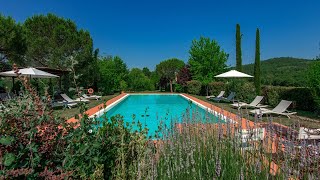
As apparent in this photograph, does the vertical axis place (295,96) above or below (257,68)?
below

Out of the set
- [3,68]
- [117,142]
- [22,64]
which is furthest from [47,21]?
[117,142]

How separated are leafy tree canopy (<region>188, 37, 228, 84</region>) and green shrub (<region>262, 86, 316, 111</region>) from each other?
10654 millimetres

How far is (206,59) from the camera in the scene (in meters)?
25.0

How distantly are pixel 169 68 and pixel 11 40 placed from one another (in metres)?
21.5

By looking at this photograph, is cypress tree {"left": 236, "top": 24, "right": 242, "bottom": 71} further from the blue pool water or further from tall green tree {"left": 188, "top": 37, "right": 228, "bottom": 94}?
the blue pool water

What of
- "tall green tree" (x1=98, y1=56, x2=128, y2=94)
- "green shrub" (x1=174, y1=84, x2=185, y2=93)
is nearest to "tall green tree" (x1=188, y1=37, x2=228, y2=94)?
"green shrub" (x1=174, y1=84, x2=185, y2=93)

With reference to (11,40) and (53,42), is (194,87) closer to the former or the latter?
(53,42)

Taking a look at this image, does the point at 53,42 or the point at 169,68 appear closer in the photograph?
the point at 53,42

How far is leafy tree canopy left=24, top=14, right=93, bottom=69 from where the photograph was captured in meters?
22.8

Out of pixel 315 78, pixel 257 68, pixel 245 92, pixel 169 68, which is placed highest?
pixel 169 68

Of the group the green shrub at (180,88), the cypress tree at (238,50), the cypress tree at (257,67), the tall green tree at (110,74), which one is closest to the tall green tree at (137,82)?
the tall green tree at (110,74)

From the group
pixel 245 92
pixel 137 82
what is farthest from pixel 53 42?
pixel 245 92

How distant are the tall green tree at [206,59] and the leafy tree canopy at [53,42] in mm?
10803

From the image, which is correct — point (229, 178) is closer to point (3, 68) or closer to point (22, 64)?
point (3, 68)
